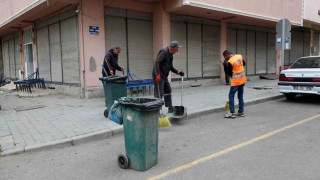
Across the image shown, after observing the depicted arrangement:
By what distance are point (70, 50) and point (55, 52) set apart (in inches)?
70.0

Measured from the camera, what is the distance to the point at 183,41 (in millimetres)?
13180

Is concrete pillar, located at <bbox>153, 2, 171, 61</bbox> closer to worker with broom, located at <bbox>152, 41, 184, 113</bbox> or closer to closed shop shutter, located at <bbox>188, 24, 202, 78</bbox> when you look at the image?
closed shop shutter, located at <bbox>188, 24, 202, 78</bbox>

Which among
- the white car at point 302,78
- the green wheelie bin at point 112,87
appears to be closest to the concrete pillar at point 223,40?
the white car at point 302,78

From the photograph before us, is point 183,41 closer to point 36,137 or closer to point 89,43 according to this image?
point 89,43

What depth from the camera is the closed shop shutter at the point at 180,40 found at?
41.7 feet

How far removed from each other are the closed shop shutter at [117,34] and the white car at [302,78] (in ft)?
20.1

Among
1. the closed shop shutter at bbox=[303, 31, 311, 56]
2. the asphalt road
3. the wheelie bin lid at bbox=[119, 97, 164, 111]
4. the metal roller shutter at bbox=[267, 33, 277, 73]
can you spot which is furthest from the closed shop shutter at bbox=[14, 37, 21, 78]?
the closed shop shutter at bbox=[303, 31, 311, 56]

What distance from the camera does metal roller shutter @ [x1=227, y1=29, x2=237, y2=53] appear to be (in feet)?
51.2

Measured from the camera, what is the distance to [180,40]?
1302cm

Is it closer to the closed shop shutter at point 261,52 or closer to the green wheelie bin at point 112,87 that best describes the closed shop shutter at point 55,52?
the green wheelie bin at point 112,87

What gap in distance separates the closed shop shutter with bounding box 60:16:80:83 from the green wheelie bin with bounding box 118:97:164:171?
7329 millimetres

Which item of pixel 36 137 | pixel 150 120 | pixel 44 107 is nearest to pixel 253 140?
pixel 150 120

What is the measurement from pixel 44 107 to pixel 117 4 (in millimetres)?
5001

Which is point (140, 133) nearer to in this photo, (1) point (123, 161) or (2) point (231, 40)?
(1) point (123, 161)
